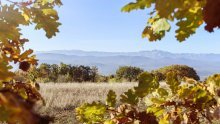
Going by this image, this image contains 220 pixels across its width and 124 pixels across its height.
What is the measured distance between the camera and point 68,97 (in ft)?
48.5

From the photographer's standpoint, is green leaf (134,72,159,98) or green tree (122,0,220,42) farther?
green leaf (134,72,159,98)

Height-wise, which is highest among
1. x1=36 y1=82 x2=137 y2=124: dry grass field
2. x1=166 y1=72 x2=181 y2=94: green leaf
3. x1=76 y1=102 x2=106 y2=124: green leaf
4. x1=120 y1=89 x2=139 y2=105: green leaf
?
x1=166 y1=72 x2=181 y2=94: green leaf

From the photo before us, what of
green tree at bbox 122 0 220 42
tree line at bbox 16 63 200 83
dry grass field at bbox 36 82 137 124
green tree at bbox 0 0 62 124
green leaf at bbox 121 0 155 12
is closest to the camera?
green tree at bbox 122 0 220 42

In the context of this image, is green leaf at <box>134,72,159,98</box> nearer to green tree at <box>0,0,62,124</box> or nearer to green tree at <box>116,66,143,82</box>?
green tree at <box>0,0,62,124</box>

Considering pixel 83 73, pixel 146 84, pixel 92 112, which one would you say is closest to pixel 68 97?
pixel 83 73

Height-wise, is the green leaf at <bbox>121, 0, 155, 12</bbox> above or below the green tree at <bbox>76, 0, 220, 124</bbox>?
above

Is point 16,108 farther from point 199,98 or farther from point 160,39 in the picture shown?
point 199,98

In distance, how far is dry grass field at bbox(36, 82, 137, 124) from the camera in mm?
12441

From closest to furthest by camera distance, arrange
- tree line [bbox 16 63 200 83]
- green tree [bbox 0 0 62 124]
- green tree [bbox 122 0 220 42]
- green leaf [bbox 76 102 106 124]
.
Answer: green tree [bbox 122 0 220 42]
green tree [bbox 0 0 62 124]
green leaf [bbox 76 102 106 124]
tree line [bbox 16 63 200 83]

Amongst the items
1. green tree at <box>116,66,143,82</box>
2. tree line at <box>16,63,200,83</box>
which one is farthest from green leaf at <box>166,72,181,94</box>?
green tree at <box>116,66,143,82</box>

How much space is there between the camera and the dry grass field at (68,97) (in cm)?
1244

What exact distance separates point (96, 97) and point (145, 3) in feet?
46.6

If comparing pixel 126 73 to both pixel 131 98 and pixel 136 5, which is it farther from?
pixel 136 5

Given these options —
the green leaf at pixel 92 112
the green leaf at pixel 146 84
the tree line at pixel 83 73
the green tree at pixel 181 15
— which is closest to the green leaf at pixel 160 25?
the green tree at pixel 181 15
